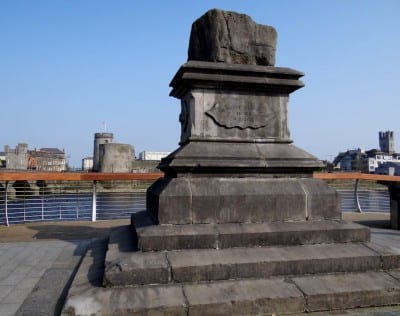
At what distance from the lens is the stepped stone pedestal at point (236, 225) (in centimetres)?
295

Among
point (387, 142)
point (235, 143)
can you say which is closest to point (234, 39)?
point (235, 143)

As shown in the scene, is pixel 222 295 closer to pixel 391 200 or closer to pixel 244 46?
pixel 244 46

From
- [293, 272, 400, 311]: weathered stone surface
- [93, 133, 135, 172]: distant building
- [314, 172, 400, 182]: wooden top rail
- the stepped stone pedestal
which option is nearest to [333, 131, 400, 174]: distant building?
[93, 133, 135, 172]: distant building

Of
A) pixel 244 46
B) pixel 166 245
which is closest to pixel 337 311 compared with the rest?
pixel 166 245

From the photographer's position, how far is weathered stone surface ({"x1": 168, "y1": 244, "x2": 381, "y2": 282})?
124 inches

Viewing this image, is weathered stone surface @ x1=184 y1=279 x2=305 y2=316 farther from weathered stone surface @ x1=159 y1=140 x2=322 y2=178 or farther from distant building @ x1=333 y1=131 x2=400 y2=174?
distant building @ x1=333 y1=131 x2=400 y2=174

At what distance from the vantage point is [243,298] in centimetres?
288

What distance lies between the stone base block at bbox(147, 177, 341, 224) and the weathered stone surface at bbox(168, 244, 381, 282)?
0.42m

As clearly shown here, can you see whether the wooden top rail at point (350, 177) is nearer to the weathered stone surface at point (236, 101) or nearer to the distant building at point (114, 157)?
the weathered stone surface at point (236, 101)

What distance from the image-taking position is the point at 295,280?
3.21 meters

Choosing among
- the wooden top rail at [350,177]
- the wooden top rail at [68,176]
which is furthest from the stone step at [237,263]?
the wooden top rail at [350,177]

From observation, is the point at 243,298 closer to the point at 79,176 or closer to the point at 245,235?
the point at 245,235

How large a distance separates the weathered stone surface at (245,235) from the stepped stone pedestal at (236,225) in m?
0.01

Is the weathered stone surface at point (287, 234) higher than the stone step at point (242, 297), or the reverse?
the weathered stone surface at point (287, 234)
